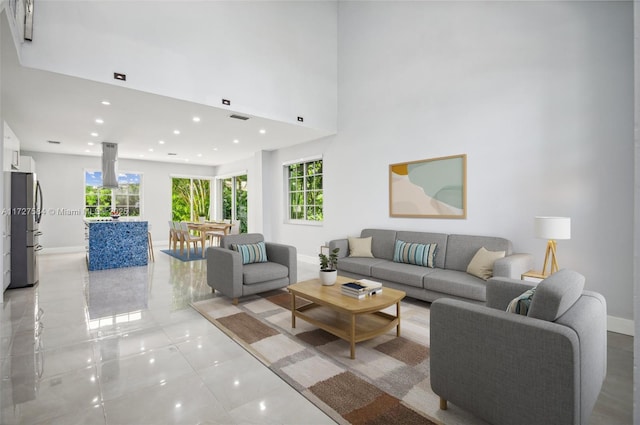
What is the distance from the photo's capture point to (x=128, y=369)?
2357mm

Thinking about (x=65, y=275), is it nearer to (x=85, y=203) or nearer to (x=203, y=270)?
A: (x=203, y=270)

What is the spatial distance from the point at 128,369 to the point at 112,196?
8421 millimetres

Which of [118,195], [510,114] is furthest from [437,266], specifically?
[118,195]

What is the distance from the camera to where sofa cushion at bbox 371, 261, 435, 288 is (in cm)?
381

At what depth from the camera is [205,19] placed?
439cm

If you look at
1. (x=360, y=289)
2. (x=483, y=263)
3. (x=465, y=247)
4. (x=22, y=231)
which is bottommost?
(x=360, y=289)

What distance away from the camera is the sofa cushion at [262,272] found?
386cm

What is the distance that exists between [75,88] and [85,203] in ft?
20.2

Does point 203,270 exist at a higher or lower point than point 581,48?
lower

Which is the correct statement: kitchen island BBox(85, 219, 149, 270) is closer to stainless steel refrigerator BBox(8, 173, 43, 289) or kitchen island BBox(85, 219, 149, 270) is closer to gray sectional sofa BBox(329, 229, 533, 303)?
stainless steel refrigerator BBox(8, 173, 43, 289)

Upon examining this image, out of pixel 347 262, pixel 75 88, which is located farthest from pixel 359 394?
pixel 75 88

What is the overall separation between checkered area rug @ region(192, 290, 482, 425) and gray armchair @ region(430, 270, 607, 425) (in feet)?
0.91

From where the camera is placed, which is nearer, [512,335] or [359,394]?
[512,335]

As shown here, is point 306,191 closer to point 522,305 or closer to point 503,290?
point 503,290
